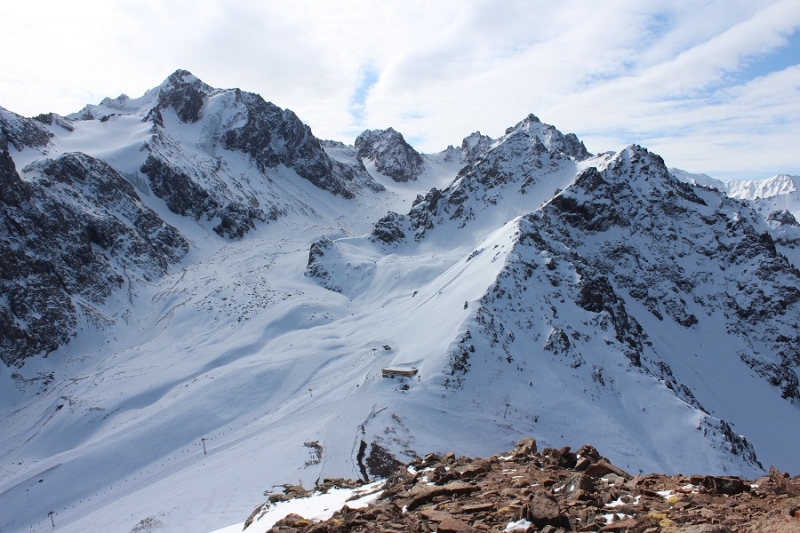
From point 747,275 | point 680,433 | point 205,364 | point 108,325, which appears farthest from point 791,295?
point 108,325

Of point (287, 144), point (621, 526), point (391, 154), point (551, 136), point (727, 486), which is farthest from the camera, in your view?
point (391, 154)

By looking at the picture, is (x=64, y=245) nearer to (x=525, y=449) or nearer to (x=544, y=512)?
(x=525, y=449)

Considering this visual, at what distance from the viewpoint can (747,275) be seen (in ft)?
245

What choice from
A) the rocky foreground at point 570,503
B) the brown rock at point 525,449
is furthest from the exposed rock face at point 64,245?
the brown rock at point 525,449

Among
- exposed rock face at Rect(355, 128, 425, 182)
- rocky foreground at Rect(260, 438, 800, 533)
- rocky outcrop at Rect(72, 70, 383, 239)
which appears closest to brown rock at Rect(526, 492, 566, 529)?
rocky foreground at Rect(260, 438, 800, 533)

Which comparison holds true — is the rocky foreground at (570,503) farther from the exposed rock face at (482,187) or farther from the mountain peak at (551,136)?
the mountain peak at (551,136)

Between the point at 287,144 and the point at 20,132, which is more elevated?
the point at 287,144

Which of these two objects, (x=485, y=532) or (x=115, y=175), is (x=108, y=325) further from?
(x=485, y=532)

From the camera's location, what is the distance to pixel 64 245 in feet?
206

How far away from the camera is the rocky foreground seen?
7418 mm

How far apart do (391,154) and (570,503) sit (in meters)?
173

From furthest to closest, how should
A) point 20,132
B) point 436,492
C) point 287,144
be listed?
point 287,144 → point 20,132 → point 436,492

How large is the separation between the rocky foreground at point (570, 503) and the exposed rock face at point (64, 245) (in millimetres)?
56982

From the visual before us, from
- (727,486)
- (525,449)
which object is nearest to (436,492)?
(525,449)
